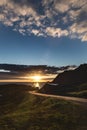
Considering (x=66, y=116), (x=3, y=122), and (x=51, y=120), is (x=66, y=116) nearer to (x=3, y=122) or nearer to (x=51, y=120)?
(x=51, y=120)

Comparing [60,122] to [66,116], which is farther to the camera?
[66,116]

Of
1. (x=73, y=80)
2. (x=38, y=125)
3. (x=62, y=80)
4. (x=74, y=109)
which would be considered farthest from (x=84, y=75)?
(x=38, y=125)

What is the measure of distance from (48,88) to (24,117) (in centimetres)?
5553

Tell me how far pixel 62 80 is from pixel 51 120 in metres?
85.1

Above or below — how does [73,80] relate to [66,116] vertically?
above

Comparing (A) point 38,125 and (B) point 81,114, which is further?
(B) point 81,114

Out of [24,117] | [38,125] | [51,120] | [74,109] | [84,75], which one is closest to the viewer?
[38,125]

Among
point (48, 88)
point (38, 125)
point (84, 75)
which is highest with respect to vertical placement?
point (84, 75)

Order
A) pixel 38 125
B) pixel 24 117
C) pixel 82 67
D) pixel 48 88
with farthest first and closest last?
pixel 82 67
pixel 48 88
pixel 24 117
pixel 38 125

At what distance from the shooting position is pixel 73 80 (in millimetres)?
105375

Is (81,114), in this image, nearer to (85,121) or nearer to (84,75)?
(85,121)

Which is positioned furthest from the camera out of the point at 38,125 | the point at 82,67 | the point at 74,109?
the point at 82,67

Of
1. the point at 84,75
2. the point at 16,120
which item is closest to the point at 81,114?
the point at 16,120

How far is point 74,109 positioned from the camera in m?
33.4
